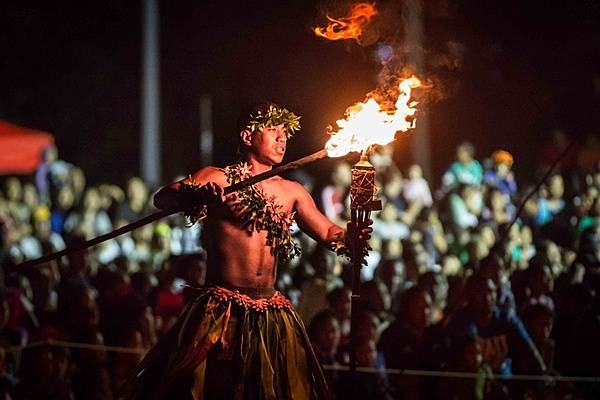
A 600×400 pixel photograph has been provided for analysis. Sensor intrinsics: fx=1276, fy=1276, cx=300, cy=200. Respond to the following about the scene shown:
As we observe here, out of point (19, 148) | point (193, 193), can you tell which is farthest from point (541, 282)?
point (19, 148)

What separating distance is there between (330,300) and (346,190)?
19.6 feet

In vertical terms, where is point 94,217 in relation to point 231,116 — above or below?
below

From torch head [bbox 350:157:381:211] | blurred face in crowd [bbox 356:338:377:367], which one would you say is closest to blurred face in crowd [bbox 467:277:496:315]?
blurred face in crowd [bbox 356:338:377:367]

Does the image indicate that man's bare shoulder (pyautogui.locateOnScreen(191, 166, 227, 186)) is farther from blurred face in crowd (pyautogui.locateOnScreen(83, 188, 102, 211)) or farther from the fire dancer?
blurred face in crowd (pyautogui.locateOnScreen(83, 188, 102, 211))

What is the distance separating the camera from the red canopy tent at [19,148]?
21797mm

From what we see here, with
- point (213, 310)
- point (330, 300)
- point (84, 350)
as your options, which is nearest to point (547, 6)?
point (330, 300)

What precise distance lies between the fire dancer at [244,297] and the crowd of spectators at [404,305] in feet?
1.17

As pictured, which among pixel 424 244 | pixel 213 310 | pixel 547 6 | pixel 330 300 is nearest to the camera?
pixel 213 310

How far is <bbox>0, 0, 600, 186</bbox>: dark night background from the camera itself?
68.1 feet

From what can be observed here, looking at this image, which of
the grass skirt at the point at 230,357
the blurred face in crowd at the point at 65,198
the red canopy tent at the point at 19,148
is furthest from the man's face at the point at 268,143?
the red canopy tent at the point at 19,148

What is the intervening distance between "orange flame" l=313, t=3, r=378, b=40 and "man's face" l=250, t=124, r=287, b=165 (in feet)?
2.95

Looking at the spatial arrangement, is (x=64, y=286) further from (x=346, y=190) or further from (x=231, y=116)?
(x=231, y=116)

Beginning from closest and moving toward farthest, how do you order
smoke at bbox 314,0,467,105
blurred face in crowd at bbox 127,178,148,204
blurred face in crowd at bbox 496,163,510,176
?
smoke at bbox 314,0,467,105
blurred face in crowd at bbox 496,163,510,176
blurred face in crowd at bbox 127,178,148,204

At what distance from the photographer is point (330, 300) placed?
10.4 meters
